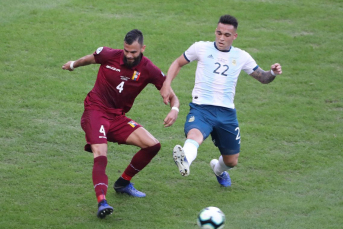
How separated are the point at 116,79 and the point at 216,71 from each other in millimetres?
1456

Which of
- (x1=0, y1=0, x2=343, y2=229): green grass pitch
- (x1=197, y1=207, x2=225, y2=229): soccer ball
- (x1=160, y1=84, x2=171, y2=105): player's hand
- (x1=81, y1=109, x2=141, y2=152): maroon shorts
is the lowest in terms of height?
(x1=0, y1=0, x2=343, y2=229): green grass pitch

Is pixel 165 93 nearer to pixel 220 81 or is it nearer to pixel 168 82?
pixel 168 82

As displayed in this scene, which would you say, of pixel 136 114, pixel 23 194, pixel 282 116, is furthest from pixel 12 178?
pixel 282 116

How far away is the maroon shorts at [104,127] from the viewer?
786 centimetres

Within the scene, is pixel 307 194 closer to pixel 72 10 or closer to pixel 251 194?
pixel 251 194

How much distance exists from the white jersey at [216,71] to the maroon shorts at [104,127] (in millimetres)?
1076

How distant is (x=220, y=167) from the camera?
347 inches

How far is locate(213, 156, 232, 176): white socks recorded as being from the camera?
8750mm

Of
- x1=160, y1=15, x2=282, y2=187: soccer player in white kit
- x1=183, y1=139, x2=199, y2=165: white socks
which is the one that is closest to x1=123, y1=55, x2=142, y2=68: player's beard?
x1=160, y1=15, x2=282, y2=187: soccer player in white kit

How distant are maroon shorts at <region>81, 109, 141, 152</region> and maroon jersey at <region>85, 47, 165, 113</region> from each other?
124 mm

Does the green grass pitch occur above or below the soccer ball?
below

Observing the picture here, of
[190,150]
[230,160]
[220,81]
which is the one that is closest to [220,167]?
[230,160]

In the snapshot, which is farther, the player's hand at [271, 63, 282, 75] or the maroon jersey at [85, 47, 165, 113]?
the maroon jersey at [85, 47, 165, 113]

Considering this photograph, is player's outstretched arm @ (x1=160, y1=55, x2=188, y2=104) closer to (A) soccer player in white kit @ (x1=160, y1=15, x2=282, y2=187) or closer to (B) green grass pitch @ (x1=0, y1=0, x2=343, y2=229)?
(A) soccer player in white kit @ (x1=160, y1=15, x2=282, y2=187)
